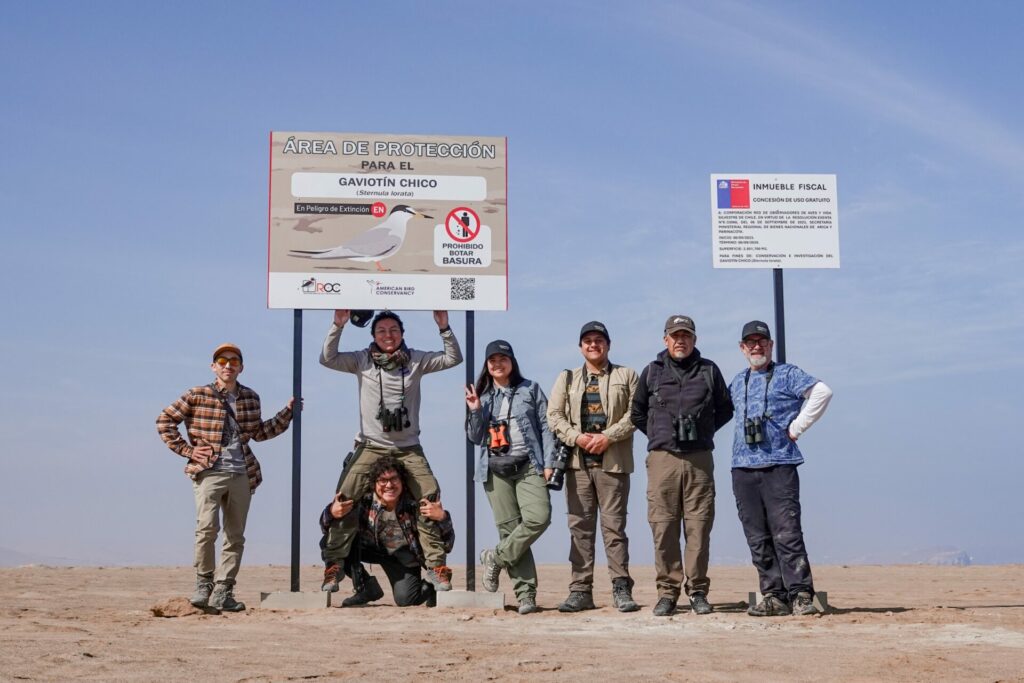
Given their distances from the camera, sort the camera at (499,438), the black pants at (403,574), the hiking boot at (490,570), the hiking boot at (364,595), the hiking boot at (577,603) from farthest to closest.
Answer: the hiking boot at (364,595)
the black pants at (403,574)
the hiking boot at (490,570)
the camera at (499,438)
the hiking boot at (577,603)

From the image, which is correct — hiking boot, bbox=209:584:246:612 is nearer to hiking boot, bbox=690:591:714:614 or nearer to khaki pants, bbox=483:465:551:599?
khaki pants, bbox=483:465:551:599

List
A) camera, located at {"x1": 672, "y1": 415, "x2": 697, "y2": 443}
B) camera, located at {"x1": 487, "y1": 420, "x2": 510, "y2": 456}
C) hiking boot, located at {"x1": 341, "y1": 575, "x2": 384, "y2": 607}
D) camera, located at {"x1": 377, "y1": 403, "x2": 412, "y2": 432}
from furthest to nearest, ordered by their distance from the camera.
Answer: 1. hiking boot, located at {"x1": 341, "y1": 575, "x2": 384, "y2": 607}
2. camera, located at {"x1": 377, "y1": 403, "x2": 412, "y2": 432}
3. camera, located at {"x1": 487, "y1": 420, "x2": 510, "y2": 456}
4. camera, located at {"x1": 672, "y1": 415, "x2": 697, "y2": 443}

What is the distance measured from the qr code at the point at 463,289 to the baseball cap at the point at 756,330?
2.62 metres

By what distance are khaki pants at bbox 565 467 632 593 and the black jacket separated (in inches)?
18.3

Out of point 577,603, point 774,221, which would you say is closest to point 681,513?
point 577,603

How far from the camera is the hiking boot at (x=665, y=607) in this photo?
28.0 ft

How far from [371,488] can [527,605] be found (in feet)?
5.62

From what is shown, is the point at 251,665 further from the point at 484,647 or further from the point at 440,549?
the point at 440,549

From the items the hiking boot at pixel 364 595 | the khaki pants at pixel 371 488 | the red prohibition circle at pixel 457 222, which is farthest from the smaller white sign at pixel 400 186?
the hiking boot at pixel 364 595

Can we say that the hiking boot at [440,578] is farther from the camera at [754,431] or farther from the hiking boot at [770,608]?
the camera at [754,431]

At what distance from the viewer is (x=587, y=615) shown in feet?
28.6

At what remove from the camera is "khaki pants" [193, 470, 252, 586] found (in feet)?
30.2

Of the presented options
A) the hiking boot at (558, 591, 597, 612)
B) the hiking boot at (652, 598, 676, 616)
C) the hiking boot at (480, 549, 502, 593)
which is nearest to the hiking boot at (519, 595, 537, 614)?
the hiking boot at (558, 591, 597, 612)

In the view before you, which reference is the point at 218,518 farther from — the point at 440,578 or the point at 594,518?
the point at 594,518
